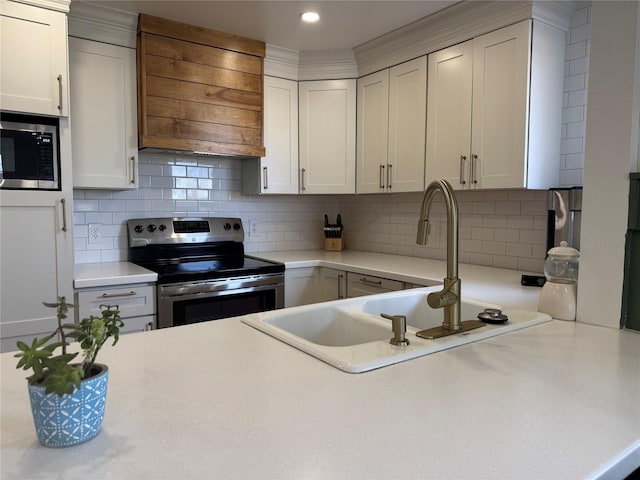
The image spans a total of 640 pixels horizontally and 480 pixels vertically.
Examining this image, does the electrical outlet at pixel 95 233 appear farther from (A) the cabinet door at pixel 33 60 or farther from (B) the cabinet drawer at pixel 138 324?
(A) the cabinet door at pixel 33 60

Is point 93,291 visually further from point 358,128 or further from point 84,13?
point 358,128

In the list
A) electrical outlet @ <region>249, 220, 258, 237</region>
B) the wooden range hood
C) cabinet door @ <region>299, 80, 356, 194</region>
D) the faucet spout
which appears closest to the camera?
the faucet spout

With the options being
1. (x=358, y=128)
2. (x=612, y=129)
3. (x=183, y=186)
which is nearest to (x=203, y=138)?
(x=183, y=186)

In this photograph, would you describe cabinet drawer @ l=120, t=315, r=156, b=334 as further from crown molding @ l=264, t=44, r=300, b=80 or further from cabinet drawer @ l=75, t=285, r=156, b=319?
crown molding @ l=264, t=44, r=300, b=80

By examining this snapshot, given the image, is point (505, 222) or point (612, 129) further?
point (505, 222)

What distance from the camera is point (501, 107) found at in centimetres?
249

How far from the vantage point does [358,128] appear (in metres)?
3.46

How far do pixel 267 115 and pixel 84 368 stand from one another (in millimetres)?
2857

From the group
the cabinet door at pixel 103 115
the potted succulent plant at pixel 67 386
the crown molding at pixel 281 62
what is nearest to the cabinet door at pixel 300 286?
the cabinet door at pixel 103 115

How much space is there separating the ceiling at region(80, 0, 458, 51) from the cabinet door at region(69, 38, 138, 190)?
0.29 metres

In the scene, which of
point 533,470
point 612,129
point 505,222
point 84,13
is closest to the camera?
point 533,470

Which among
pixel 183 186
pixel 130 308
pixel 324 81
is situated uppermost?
pixel 324 81

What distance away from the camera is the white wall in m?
1.29

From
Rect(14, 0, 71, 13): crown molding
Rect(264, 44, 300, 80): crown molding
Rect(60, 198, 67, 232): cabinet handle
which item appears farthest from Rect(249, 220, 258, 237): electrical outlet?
Rect(14, 0, 71, 13): crown molding
